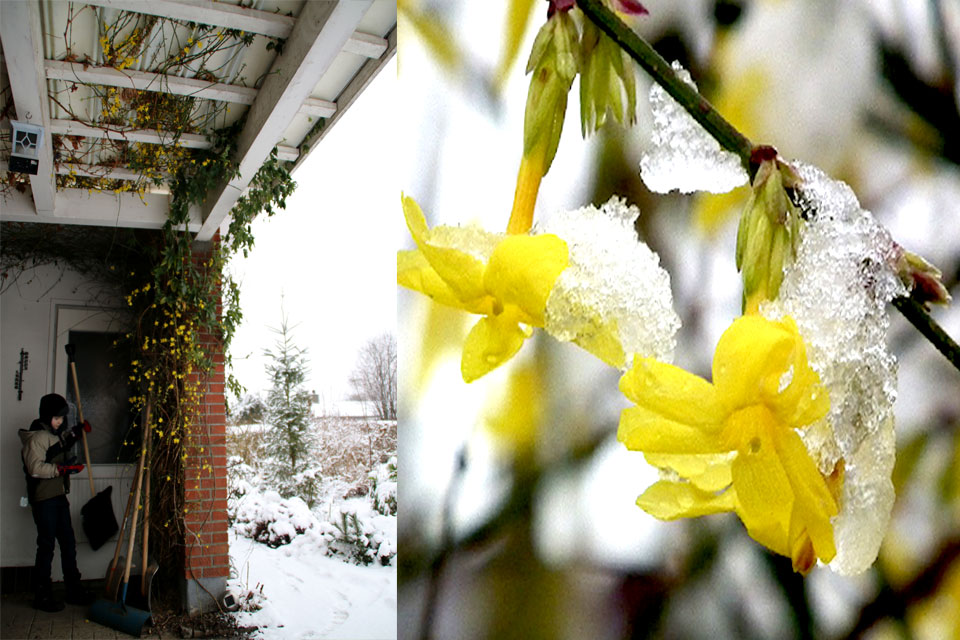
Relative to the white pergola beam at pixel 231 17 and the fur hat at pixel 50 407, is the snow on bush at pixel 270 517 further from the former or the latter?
the white pergola beam at pixel 231 17

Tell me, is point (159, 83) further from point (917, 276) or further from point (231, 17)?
point (917, 276)

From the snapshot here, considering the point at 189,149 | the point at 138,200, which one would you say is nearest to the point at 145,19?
the point at 189,149

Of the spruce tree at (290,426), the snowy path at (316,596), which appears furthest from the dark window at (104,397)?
the spruce tree at (290,426)

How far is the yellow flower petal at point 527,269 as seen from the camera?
0.46 feet

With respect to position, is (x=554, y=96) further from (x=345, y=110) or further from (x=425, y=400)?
(x=345, y=110)

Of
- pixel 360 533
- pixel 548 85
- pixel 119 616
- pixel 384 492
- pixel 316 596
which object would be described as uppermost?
pixel 548 85

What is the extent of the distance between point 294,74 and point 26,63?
0.59 metres

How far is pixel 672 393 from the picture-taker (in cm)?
12

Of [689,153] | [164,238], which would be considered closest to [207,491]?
[164,238]

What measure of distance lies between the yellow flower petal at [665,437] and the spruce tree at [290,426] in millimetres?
2510

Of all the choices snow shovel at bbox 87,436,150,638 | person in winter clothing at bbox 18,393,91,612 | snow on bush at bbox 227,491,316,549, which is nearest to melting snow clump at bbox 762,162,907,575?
snow on bush at bbox 227,491,316,549

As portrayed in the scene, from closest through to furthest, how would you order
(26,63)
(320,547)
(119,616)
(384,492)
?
A: (26,63) → (384,492) → (320,547) → (119,616)

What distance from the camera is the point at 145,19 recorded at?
1819 mm

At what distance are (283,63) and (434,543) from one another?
159cm
